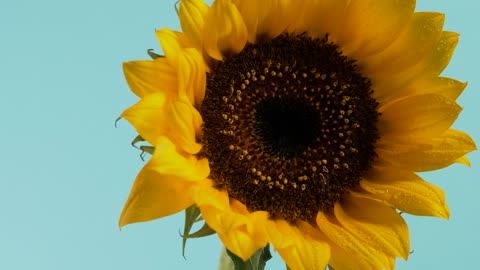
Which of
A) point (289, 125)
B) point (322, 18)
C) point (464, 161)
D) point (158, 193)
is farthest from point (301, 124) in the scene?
point (158, 193)

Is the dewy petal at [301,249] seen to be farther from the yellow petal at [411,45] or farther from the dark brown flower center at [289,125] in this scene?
the yellow petal at [411,45]

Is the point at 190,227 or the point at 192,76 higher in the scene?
the point at 192,76

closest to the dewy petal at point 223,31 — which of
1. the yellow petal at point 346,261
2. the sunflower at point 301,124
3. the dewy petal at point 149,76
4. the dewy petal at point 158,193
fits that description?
the sunflower at point 301,124

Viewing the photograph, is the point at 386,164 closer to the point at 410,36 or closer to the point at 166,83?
the point at 410,36

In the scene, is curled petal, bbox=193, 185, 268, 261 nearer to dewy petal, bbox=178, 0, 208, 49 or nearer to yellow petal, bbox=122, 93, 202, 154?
yellow petal, bbox=122, 93, 202, 154

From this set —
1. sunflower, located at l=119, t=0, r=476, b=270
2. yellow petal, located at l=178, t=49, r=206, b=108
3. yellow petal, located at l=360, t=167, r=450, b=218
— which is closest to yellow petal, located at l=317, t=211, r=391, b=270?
sunflower, located at l=119, t=0, r=476, b=270

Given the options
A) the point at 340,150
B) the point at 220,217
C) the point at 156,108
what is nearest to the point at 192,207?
the point at 220,217

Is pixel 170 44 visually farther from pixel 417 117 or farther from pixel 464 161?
pixel 464 161
